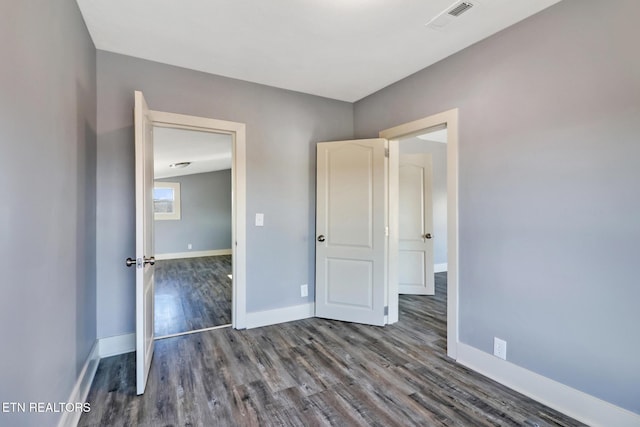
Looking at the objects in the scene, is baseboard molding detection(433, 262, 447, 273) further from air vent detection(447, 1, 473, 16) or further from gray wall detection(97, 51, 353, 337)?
air vent detection(447, 1, 473, 16)

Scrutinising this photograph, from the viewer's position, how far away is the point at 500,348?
2.21 m

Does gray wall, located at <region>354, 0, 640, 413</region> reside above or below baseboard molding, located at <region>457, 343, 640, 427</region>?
above

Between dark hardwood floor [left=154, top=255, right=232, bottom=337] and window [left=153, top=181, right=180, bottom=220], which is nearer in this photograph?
dark hardwood floor [left=154, top=255, right=232, bottom=337]

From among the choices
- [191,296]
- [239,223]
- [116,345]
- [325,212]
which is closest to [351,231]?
[325,212]

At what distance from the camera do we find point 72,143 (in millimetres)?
1844

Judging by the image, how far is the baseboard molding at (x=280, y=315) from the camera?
10.4 ft

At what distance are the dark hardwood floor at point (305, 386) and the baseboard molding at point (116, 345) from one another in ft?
0.20

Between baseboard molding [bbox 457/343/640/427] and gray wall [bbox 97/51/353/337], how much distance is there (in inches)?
72.0

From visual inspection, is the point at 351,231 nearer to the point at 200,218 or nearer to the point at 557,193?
the point at 557,193

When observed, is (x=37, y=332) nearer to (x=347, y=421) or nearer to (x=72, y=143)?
(x=72, y=143)

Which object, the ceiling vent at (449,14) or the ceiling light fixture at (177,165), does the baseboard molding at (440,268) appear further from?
the ceiling light fixture at (177,165)

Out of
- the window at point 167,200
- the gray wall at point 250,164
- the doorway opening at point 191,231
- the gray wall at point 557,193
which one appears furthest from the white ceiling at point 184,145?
the gray wall at point 557,193

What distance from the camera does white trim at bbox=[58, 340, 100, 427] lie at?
65.2 inches

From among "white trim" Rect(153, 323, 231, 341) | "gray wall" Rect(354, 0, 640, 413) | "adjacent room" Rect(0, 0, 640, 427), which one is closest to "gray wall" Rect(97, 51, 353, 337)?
"adjacent room" Rect(0, 0, 640, 427)
